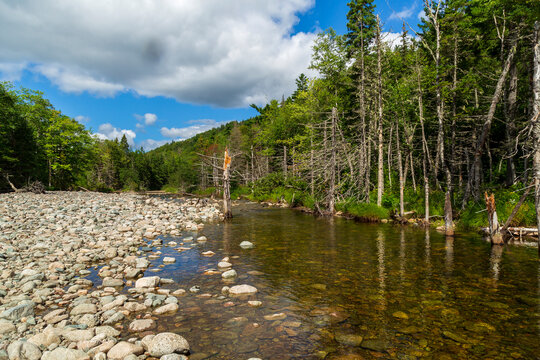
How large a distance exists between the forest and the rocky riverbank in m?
9.21

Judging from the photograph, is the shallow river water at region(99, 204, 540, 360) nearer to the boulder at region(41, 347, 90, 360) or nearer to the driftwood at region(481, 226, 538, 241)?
the boulder at region(41, 347, 90, 360)

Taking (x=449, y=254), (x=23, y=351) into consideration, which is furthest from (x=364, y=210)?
(x=23, y=351)

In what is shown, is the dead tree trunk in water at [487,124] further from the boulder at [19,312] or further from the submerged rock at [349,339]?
the boulder at [19,312]

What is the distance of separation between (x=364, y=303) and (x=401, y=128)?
2380 centimetres

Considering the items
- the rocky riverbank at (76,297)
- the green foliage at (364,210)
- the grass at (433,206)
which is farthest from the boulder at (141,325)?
the green foliage at (364,210)

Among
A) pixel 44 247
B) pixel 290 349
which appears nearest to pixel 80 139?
pixel 44 247

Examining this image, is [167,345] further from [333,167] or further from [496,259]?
[333,167]

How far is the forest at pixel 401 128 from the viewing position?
14.9m

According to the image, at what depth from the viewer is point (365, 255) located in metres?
9.70

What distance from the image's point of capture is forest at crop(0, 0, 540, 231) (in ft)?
49.0

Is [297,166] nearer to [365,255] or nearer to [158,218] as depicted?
[158,218]

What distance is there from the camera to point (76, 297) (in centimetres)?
571

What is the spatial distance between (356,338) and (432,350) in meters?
1.12

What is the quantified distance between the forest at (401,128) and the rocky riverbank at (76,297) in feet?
30.2
